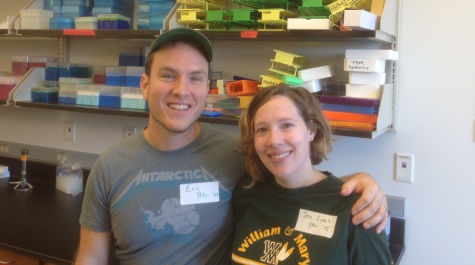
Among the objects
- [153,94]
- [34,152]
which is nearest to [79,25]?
[34,152]

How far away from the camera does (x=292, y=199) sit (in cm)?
138

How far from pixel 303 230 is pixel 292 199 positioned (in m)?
0.10

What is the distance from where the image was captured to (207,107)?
90.9 inches

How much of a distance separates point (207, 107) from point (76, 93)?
2.87 feet

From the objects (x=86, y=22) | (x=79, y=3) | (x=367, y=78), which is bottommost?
(x=367, y=78)

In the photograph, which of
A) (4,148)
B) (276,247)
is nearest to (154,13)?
(276,247)

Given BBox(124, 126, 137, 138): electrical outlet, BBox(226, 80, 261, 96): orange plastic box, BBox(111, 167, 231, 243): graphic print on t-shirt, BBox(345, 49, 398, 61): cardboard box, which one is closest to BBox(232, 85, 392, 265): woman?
BBox(111, 167, 231, 243): graphic print on t-shirt

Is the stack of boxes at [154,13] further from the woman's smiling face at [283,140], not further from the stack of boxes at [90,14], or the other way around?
the woman's smiling face at [283,140]

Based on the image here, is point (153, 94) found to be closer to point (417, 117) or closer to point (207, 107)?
point (207, 107)

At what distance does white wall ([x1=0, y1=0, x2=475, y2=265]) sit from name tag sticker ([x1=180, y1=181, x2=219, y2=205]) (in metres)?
1.06

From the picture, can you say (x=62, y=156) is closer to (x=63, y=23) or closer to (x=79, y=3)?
(x=63, y=23)

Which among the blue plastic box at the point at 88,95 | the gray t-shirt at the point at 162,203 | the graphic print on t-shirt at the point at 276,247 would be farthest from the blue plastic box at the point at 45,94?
the graphic print on t-shirt at the point at 276,247

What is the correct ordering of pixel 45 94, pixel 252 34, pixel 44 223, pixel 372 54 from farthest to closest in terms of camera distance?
pixel 45 94 < pixel 44 223 < pixel 252 34 < pixel 372 54

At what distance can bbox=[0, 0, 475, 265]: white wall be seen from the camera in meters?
2.09
